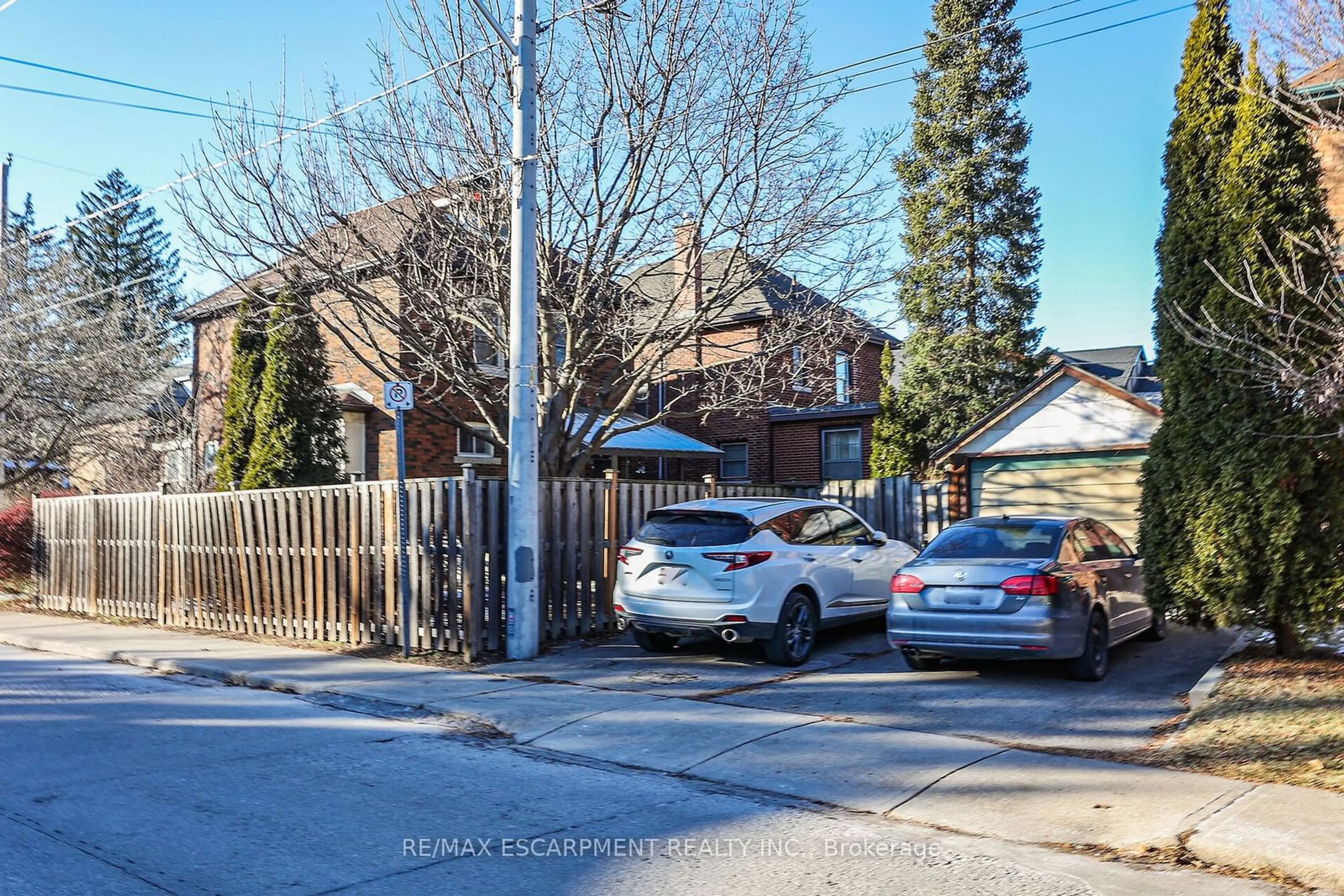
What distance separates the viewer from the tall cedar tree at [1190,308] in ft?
29.3

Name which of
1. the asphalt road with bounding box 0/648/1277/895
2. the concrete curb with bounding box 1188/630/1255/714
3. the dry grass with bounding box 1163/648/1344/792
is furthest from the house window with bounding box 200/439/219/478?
the dry grass with bounding box 1163/648/1344/792

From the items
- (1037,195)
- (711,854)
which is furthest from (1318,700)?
(1037,195)

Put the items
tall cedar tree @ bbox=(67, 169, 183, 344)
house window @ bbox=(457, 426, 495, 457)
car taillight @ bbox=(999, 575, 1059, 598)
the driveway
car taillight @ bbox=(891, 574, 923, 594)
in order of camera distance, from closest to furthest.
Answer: the driveway < car taillight @ bbox=(999, 575, 1059, 598) < car taillight @ bbox=(891, 574, 923, 594) < house window @ bbox=(457, 426, 495, 457) < tall cedar tree @ bbox=(67, 169, 183, 344)

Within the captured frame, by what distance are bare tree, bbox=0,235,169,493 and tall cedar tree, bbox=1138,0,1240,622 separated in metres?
20.4

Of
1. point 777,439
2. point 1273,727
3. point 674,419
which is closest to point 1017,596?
point 1273,727

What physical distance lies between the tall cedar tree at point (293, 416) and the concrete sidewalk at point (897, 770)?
6.52 m

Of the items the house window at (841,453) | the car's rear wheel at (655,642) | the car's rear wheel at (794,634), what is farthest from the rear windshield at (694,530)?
the house window at (841,453)

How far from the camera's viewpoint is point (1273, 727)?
7.29m

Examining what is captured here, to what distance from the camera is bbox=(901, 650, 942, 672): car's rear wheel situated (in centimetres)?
1009

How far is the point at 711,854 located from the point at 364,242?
10369 mm

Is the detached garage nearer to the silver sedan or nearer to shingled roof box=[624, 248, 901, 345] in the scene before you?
shingled roof box=[624, 248, 901, 345]

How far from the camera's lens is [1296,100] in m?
8.13

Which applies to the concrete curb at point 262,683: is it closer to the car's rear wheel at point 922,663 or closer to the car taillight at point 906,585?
the car taillight at point 906,585

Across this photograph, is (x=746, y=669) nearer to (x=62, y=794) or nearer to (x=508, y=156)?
(x=62, y=794)
